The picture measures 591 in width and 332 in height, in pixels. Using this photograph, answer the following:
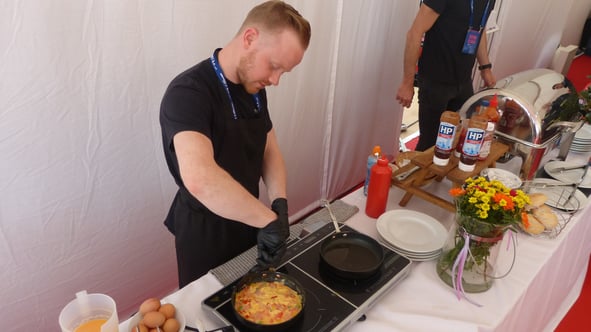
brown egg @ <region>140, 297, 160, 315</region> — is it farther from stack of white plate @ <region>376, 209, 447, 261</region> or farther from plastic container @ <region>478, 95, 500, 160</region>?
plastic container @ <region>478, 95, 500, 160</region>

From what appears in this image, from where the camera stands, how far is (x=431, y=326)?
1.06 meters

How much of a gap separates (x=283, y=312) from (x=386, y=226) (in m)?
0.54

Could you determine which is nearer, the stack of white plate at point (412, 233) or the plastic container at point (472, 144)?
the stack of white plate at point (412, 233)

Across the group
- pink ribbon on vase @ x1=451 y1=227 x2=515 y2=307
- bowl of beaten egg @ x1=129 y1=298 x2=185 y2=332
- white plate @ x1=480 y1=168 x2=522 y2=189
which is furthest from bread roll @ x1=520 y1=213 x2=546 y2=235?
bowl of beaten egg @ x1=129 y1=298 x2=185 y2=332

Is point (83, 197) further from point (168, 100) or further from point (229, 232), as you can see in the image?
point (168, 100)

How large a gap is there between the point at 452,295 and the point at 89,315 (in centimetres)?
90

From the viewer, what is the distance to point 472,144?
141 cm

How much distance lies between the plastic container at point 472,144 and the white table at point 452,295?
0.64ft

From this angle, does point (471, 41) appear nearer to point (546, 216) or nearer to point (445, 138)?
point (445, 138)

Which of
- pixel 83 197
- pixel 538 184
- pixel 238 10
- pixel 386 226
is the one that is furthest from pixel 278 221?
pixel 538 184

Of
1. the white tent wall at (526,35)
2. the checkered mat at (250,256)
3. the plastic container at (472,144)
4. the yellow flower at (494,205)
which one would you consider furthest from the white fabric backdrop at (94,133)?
the white tent wall at (526,35)

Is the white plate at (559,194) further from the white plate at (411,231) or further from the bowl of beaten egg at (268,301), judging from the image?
the bowl of beaten egg at (268,301)

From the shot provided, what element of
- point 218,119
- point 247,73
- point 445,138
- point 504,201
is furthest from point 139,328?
point 445,138

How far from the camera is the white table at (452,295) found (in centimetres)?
106
